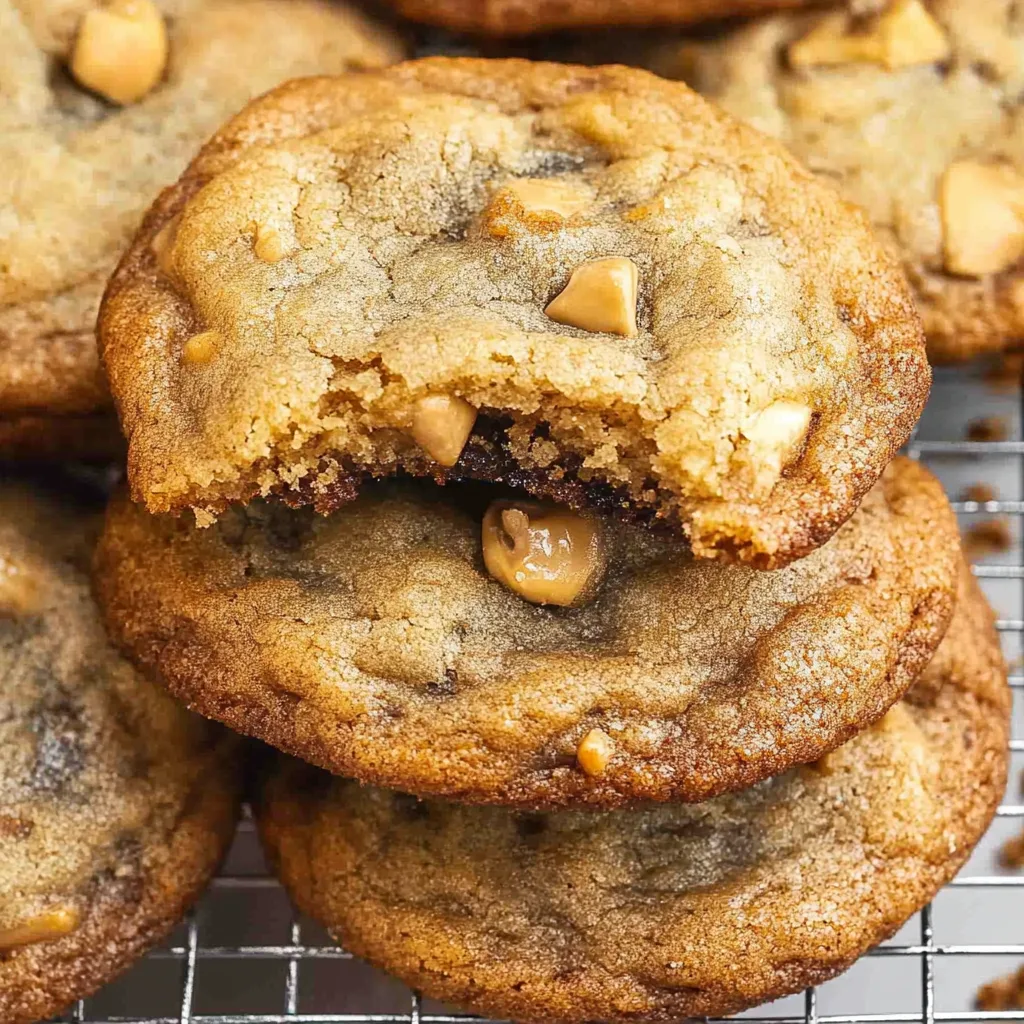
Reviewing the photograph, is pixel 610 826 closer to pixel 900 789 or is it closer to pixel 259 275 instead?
pixel 900 789

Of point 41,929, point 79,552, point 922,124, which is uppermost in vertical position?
point 922,124

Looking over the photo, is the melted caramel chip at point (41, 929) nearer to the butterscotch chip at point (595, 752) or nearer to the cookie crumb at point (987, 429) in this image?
the butterscotch chip at point (595, 752)

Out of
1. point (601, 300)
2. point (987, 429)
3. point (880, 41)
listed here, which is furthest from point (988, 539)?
point (601, 300)

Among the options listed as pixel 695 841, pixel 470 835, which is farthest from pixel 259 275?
pixel 695 841

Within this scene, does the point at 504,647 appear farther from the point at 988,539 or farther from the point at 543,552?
the point at 988,539

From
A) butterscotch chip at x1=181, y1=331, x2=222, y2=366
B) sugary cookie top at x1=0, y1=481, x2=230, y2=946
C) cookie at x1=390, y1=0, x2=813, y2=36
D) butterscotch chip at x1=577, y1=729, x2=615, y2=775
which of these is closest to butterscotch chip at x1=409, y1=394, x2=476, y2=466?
butterscotch chip at x1=181, y1=331, x2=222, y2=366

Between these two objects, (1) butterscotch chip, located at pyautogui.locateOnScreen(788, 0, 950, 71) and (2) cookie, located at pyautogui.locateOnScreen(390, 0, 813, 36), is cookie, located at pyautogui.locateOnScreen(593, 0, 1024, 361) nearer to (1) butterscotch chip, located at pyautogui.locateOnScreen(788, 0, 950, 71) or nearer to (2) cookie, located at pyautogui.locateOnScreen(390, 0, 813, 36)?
(1) butterscotch chip, located at pyautogui.locateOnScreen(788, 0, 950, 71)

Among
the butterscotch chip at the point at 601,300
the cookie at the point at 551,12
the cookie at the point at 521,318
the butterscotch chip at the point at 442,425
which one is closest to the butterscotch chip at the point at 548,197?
the cookie at the point at 521,318
